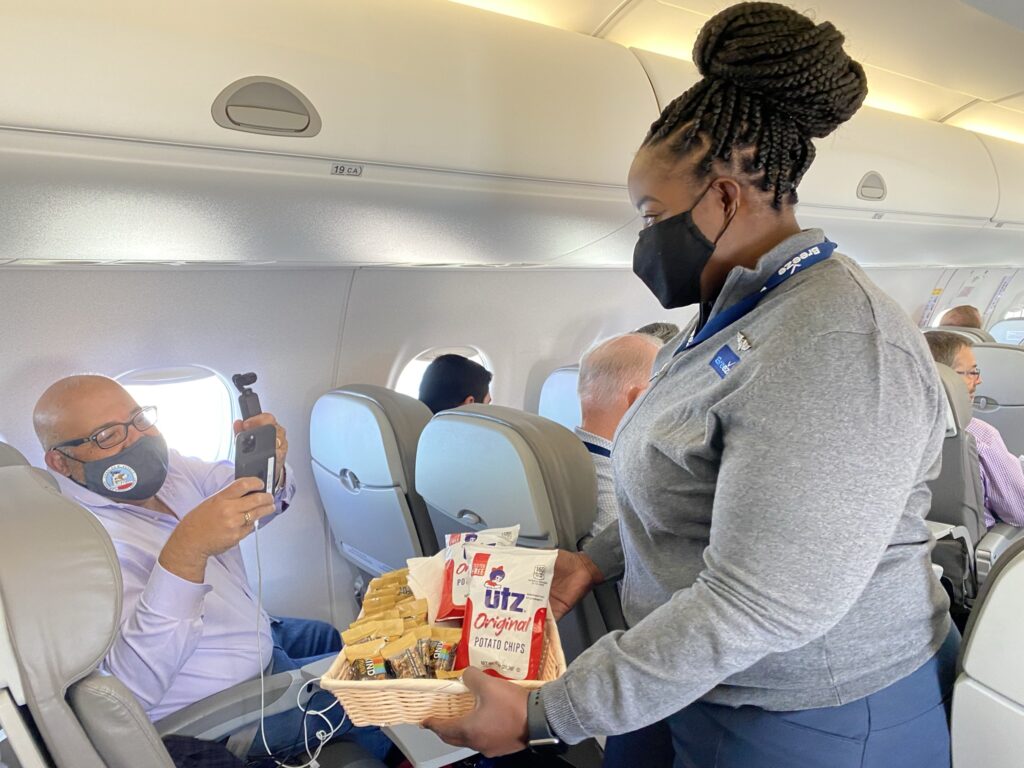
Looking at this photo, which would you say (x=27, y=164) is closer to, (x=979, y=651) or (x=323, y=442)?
(x=323, y=442)

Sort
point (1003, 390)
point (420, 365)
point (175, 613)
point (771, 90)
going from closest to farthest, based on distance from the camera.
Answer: point (771, 90), point (175, 613), point (420, 365), point (1003, 390)

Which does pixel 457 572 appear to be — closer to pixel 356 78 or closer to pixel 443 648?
pixel 443 648

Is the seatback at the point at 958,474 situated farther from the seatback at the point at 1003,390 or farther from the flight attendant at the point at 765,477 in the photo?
the flight attendant at the point at 765,477

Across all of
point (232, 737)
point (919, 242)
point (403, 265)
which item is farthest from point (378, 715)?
point (919, 242)

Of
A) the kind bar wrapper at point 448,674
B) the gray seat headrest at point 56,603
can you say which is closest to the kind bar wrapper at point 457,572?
the kind bar wrapper at point 448,674

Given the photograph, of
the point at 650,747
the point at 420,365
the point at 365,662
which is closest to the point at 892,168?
the point at 420,365

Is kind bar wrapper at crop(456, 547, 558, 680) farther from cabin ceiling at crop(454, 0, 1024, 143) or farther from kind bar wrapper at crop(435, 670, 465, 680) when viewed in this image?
cabin ceiling at crop(454, 0, 1024, 143)

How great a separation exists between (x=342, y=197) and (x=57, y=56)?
2.53ft

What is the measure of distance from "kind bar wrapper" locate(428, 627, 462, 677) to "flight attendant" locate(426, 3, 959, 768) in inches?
5.7

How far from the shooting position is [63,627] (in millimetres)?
989

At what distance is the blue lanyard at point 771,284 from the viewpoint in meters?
0.99

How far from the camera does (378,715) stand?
1.18 m

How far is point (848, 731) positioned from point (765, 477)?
1.62ft

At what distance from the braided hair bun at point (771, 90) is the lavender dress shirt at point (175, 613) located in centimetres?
156
